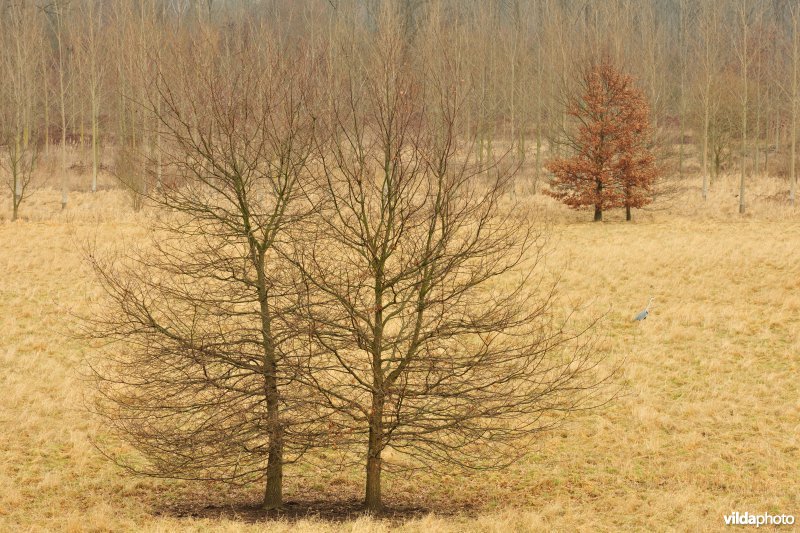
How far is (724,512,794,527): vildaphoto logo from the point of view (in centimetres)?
1055

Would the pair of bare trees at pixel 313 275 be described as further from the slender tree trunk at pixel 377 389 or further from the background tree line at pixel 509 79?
the background tree line at pixel 509 79

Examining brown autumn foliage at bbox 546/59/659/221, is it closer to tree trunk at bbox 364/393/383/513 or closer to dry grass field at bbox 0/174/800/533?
dry grass field at bbox 0/174/800/533

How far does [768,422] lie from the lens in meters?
14.6

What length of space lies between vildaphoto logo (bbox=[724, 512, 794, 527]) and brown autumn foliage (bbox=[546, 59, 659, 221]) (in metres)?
21.3

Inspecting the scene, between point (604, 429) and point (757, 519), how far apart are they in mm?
4188

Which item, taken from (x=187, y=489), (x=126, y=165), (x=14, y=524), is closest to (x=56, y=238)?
(x=126, y=165)

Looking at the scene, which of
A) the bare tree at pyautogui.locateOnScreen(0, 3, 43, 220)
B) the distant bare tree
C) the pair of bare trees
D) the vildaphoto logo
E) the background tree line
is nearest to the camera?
the pair of bare trees

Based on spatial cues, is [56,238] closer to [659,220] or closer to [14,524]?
[14,524]

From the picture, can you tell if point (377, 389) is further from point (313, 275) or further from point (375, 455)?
point (313, 275)

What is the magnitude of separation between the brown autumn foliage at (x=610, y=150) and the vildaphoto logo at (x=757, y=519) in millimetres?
21349

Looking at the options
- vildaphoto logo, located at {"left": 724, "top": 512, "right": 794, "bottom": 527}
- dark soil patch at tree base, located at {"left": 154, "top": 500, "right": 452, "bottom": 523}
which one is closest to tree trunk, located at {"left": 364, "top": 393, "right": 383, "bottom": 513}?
dark soil patch at tree base, located at {"left": 154, "top": 500, "right": 452, "bottom": 523}

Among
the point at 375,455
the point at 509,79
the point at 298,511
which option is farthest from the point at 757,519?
the point at 509,79

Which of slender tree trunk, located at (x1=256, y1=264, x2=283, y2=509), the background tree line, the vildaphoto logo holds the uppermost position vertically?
the background tree line

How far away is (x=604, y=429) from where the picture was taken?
48.4 feet
